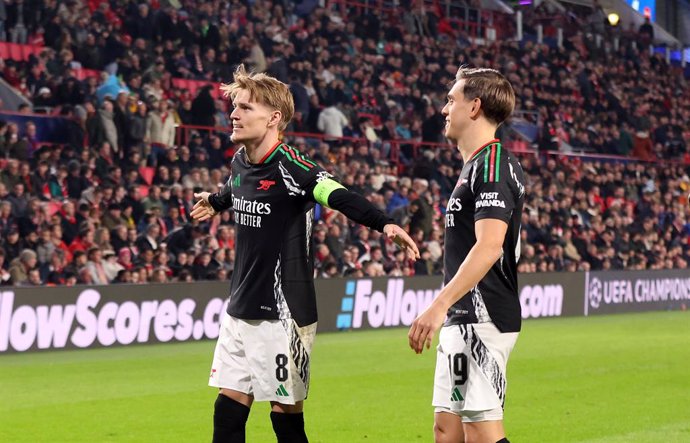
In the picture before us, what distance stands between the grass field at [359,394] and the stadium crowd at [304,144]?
204 cm

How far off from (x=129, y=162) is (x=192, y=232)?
155 cm

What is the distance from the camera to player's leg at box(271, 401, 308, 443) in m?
5.96

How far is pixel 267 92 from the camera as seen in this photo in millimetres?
6000

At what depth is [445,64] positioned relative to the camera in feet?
100

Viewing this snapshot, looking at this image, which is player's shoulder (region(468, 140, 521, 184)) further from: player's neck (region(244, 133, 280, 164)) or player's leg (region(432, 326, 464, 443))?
player's neck (region(244, 133, 280, 164))

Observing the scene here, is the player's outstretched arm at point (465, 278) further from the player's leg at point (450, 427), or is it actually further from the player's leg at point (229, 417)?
the player's leg at point (229, 417)

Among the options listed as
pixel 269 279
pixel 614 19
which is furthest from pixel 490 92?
pixel 614 19

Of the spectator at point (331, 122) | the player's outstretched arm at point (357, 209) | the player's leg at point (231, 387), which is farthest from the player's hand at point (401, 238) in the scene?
the spectator at point (331, 122)

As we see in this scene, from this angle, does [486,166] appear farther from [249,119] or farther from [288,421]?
[288,421]

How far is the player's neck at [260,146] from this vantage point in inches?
237

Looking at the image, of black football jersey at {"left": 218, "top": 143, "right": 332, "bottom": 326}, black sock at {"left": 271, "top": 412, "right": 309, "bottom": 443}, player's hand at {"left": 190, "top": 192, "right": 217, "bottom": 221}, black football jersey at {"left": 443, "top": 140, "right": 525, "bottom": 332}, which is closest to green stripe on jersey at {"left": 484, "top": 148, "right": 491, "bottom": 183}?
black football jersey at {"left": 443, "top": 140, "right": 525, "bottom": 332}

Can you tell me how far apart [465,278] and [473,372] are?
0.55 meters

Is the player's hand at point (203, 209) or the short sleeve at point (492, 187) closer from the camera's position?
the short sleeve at point (492, 187)

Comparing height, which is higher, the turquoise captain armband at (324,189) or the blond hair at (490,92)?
the blond hair at (490,92)
